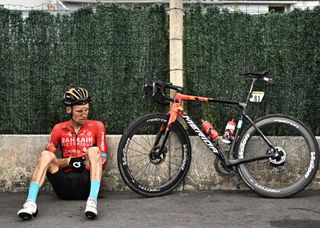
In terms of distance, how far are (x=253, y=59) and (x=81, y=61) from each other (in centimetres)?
213

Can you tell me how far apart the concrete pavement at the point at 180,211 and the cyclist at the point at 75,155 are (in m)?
0.22

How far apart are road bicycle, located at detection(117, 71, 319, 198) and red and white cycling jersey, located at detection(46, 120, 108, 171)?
0.26m

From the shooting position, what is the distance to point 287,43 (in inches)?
234

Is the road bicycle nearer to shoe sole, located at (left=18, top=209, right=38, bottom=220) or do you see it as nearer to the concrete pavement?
the concrete pavement

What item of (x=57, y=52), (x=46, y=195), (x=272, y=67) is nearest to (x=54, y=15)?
(x=57, y=52)

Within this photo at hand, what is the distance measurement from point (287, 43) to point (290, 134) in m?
1.10

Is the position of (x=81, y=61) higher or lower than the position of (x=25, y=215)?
higher

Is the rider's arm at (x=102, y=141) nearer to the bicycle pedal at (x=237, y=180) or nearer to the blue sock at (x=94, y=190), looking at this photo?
the blue sock at (x=94, y=190)

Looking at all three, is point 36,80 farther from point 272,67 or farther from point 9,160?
point 272,67

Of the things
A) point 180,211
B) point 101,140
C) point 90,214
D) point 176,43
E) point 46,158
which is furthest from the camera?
point 176,43

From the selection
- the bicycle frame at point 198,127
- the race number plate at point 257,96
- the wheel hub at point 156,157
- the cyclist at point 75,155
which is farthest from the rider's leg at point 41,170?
the race number plate at point 257,96

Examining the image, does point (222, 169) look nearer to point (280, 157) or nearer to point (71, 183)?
point (280, 157)

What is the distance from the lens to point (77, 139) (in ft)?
17.8

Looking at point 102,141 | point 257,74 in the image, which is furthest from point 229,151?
point 102,141
